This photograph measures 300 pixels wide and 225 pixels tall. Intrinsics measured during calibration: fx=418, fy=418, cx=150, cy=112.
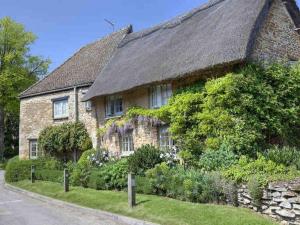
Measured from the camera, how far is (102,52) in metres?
30.5

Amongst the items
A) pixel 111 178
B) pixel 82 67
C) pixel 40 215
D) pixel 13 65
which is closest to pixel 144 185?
pixel 111 178

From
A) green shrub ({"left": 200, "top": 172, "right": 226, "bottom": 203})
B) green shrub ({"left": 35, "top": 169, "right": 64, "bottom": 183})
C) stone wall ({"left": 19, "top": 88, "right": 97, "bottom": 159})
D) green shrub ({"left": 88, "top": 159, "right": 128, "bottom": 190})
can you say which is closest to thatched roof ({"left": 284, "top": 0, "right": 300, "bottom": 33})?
green shrub ({"left": 88, "top": 159, "right": 128, "bottom": 190})

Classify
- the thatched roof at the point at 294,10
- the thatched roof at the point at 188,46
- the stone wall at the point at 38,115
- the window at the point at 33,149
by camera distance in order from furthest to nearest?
the window at the point at 33,149 < the stone wall at the point at 38,115 < the thatched roof at the point at 294,10 < the thatched roof at the point at 188,46

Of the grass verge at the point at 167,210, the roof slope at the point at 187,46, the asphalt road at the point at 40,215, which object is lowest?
the asphalt road at the point at 40,215

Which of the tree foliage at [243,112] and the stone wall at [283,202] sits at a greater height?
the tree foliage at [243,112]

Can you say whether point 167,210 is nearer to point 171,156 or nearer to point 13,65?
point 171,156

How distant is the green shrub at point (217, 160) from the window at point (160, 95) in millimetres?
5145

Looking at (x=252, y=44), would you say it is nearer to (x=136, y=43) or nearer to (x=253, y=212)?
(x=253, y=212)

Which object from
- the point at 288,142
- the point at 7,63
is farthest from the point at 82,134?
the point at 7,63

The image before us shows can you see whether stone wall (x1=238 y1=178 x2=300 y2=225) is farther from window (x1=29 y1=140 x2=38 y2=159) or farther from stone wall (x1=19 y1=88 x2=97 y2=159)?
window (x1=29 y1=140 x2=38 y2=159)

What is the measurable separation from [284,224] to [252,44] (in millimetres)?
8563

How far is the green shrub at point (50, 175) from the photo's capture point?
22.0m

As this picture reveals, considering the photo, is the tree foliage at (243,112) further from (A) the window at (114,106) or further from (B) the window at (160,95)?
(A) the window at (114,106)

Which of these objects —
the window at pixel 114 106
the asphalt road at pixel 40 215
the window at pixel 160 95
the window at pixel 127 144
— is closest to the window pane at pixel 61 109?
the window at pixel 114 106
